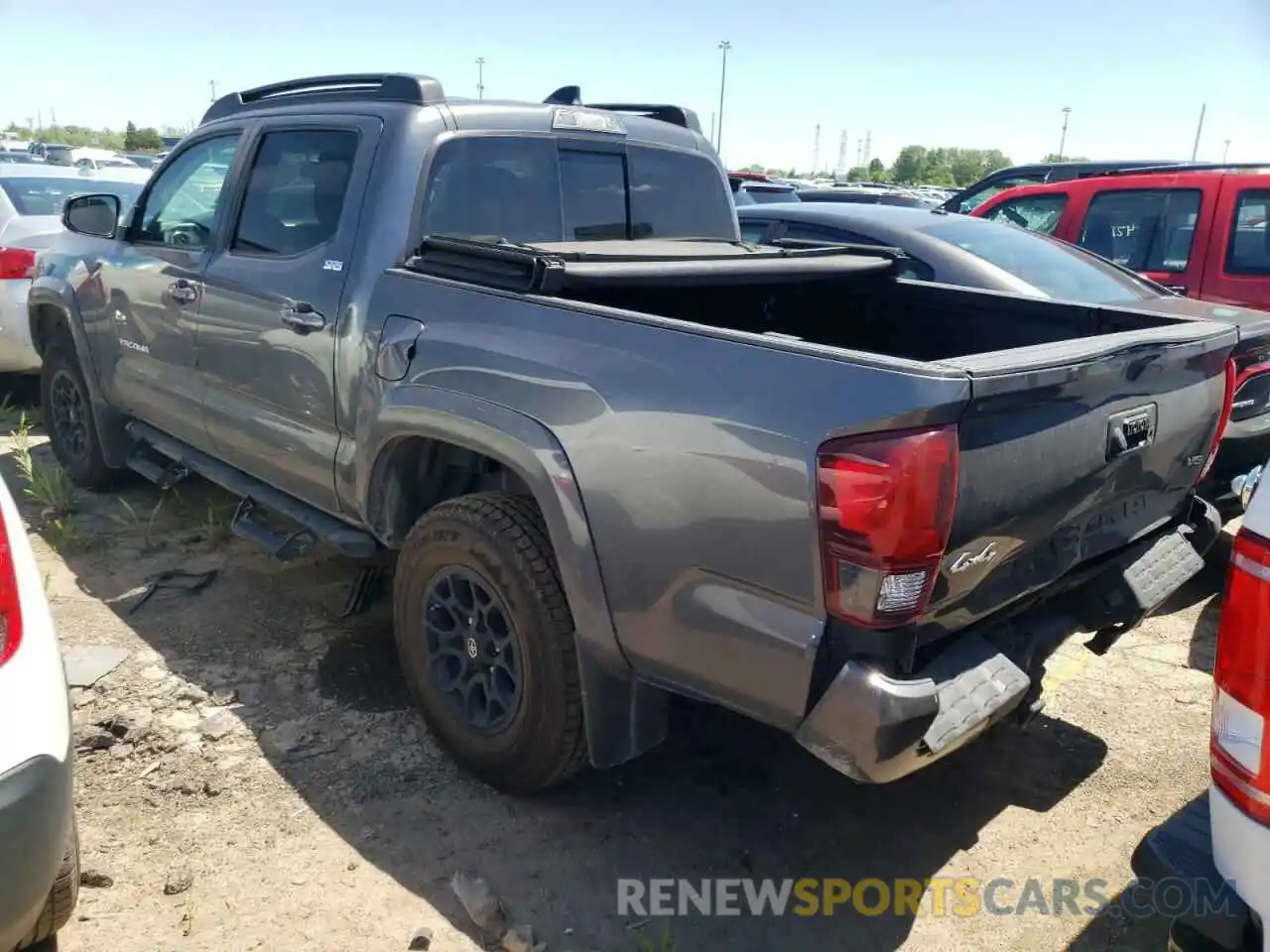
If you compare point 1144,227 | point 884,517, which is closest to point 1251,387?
point 1144,227

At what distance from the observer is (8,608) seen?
203 cm

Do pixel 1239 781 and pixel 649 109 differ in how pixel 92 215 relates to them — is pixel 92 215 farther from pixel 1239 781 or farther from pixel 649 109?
pixel 1239 781

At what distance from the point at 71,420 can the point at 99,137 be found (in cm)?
9250

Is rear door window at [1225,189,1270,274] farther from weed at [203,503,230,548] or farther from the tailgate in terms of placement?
weed at [203,503,230,548]

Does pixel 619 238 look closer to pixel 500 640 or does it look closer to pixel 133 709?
pixel 500 640

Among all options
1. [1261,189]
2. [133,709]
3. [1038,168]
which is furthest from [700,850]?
[1038,168]

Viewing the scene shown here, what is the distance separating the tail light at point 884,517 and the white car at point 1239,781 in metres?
0.54

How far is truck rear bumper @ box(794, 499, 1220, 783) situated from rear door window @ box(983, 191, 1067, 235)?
4741 mm

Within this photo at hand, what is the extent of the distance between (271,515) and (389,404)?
8.20 feet

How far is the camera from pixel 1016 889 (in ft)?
9.20

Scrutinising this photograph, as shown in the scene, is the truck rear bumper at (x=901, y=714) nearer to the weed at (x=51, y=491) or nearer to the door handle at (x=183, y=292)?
the door handle at (x=183, y=292)

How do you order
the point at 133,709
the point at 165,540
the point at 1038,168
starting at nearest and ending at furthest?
the point at 133,709
the point at 165,540
the point at 1038,168

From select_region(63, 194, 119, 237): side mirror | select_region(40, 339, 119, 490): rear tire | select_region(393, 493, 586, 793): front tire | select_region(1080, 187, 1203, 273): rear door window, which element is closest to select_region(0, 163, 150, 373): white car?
select_region(40, 339, 119, 490): rear tire

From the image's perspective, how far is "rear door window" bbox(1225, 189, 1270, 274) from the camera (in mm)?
6078
